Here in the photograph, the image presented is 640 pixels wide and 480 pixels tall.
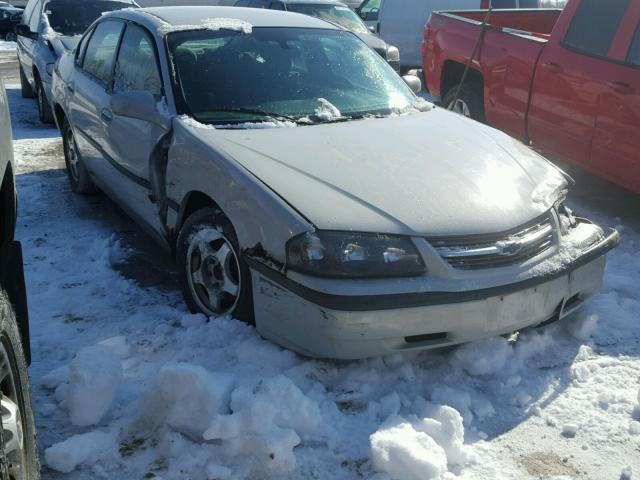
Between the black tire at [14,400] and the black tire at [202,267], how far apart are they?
4.07ft

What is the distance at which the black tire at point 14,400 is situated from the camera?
7.20 feet

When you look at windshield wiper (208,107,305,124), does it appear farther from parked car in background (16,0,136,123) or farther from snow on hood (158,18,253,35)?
parked car in background (16,0,136,123)

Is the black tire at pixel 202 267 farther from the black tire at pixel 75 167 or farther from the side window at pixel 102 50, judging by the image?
the black tire at pixel 75 167

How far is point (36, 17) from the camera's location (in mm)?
10156

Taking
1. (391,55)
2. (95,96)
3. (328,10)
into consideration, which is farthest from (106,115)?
(328,10)

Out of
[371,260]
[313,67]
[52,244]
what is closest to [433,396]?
[371,260]

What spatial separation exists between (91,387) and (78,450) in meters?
0.33

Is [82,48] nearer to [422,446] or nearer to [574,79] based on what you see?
[574,79]

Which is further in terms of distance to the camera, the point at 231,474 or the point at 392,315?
the point at 392,315

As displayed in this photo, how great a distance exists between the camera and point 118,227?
18.4 feet

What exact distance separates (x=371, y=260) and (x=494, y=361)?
830mm

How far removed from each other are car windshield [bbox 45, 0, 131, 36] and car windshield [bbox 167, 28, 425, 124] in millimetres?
5805

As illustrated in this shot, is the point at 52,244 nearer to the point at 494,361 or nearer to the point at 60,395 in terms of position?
the point at 60,395

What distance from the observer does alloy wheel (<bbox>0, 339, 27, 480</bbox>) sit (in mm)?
2172
